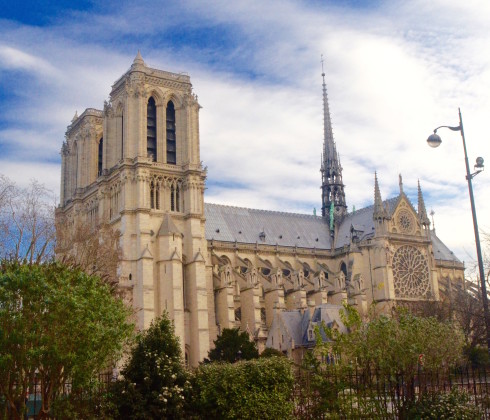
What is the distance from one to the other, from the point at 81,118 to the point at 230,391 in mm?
55651

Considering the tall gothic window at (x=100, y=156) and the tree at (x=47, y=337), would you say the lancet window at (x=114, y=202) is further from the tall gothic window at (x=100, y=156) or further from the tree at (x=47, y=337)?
the tree at (x=47, y=337)

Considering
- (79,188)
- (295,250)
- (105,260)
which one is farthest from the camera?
(295,250)

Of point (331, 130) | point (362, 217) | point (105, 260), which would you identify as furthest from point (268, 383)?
point (331, 130)

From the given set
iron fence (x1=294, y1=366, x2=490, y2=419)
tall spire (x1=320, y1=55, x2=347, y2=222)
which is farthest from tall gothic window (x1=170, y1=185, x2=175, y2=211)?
iron fence (x1=294, y1=366, x2=490, y2=419)

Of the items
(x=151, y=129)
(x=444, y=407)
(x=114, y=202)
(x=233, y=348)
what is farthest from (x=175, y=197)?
(x=444, y=407)

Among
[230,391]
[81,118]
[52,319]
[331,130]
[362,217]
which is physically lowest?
[230,391]

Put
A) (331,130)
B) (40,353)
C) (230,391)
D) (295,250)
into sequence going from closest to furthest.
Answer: (40,353), (230,391), (295,250), (331,130)

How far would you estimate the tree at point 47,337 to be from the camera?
19578 millimetres

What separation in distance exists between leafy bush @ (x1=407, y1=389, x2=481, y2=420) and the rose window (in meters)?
52.9

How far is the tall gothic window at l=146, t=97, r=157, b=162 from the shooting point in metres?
64.4

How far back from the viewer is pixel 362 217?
8225 cm

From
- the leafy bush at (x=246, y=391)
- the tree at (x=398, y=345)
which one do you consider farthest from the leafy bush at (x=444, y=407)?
the leafy bush at (x=246, y=391)

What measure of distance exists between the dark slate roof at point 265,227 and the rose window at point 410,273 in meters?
9.60

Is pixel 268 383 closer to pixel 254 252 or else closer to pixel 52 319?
pixel 52 319
